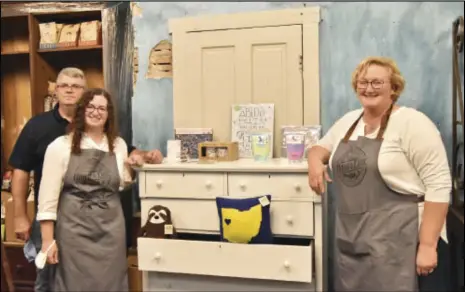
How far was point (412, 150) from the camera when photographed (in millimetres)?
1519

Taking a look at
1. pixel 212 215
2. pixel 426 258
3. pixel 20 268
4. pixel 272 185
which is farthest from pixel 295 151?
pixel 20 268

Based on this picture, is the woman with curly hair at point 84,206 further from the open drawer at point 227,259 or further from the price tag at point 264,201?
the price tag at point 264,201

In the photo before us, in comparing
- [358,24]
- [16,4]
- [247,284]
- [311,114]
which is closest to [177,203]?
[247,284]

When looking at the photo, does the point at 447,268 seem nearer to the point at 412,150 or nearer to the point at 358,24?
the point at 412,150

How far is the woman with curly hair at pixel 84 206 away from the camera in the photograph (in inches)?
71.4

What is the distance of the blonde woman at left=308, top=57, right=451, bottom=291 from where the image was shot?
1.51m

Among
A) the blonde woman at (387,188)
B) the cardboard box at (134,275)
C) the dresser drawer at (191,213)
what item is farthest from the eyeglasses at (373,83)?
the cardboard box at (134,275)

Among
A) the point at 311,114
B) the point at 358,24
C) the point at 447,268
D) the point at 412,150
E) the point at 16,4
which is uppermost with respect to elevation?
the point at 16,4

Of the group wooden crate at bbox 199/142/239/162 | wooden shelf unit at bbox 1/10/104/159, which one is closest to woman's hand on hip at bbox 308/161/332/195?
wooden crate at bbox 199/142/239/162

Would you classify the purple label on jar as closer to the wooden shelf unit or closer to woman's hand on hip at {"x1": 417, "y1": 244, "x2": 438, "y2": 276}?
woman's hand on hip at {"x1": 417, "y1": 244, "x2": 438, "y2": 276}

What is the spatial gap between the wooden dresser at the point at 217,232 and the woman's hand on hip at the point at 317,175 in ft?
0.45

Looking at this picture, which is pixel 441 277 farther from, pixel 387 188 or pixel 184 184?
pixel 184 184

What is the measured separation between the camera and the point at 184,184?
1.99 meters

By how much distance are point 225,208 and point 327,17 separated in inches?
38.8
